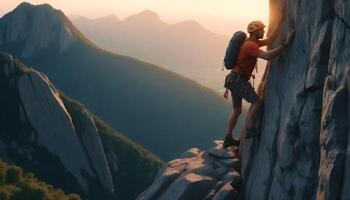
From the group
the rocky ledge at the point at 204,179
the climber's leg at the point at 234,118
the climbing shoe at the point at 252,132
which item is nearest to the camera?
the climbing shoe at the point at 252,132

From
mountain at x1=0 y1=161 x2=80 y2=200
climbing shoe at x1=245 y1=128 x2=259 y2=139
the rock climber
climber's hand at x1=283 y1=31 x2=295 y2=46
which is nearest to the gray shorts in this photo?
the rock climber

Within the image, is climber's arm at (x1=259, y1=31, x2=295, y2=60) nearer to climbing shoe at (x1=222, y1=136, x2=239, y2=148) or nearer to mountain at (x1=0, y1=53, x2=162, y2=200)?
climbing shoe at (x1=222, y1=136, x2=239, y2=148)

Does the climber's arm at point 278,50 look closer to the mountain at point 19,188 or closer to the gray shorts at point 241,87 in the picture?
the gray shorts at point 241,87

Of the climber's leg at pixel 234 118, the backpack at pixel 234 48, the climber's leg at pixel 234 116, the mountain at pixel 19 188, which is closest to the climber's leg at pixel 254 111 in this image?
the climber's leg at pixel 234 118

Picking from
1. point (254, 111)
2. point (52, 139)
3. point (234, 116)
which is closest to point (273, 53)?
point (254, 111)

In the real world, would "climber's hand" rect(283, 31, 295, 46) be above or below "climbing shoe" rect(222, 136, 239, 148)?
above

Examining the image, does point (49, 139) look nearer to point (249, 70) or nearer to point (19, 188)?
point (19, 188)

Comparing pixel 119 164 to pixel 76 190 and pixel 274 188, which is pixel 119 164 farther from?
pixel 274 188
